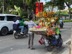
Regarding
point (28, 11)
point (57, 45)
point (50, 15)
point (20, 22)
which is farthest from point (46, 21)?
point (28, 11)

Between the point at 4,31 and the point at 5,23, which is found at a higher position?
the point at 5,23

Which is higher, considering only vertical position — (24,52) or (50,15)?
(50,15)

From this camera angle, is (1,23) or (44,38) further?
(1,23)

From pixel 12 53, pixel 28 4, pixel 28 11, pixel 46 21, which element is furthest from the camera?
pixel 28 11

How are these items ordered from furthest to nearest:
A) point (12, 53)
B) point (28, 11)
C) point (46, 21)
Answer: point (28, 11) → point (46, 21) → point (12, 53)

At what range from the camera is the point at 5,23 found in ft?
62.7

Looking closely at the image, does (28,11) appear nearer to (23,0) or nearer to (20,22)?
(23,0)

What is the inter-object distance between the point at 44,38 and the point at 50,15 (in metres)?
1.15

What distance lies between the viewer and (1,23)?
61.9 feet

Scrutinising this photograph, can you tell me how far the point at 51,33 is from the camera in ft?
37.4

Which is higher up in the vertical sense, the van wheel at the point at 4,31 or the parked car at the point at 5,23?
the parked car at the point at 5,23

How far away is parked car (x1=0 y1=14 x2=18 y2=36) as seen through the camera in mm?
18947

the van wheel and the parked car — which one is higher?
the parked car

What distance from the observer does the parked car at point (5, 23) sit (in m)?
18.9
